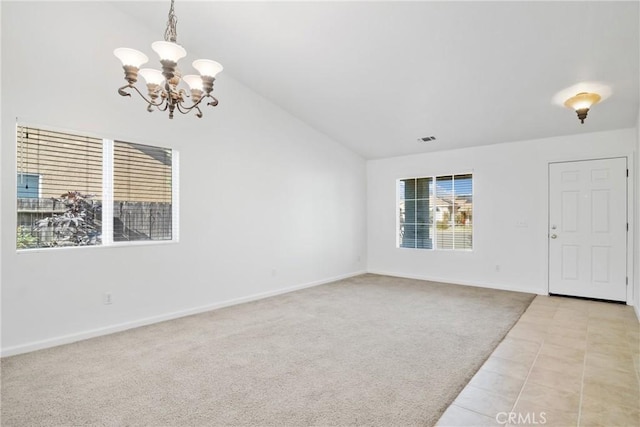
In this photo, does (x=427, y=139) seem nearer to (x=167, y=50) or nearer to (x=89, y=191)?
(x=167, y=50)

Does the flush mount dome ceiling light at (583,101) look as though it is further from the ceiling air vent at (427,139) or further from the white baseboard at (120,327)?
the white baseboard at (120,327)

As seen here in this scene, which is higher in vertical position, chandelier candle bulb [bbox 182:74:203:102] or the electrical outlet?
chandelier candle bulb [bbox 182:74:203:102]

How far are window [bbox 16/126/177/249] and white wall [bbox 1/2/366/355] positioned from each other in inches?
4.5

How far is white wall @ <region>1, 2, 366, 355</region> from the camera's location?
302 centimetres

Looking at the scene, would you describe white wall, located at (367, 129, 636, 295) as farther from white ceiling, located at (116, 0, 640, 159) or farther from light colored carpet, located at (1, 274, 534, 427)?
light colored carpet, located at (1, 274, 534, 427)

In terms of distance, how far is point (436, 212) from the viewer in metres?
6.30

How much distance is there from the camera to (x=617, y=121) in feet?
14.4

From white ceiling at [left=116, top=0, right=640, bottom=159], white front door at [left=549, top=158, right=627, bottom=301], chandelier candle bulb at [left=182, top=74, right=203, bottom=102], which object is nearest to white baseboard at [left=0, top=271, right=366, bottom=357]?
chandelier candle bulb at [left=182, top=74, right=203, bottom=102]

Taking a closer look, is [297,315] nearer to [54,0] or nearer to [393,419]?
[393,419]

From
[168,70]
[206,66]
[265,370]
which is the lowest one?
[265,370]

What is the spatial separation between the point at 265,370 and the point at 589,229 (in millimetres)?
4886

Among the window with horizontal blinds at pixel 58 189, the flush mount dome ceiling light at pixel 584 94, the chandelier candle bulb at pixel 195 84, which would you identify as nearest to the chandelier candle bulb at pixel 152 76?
the chandelier candle bulb at pixel 195 84

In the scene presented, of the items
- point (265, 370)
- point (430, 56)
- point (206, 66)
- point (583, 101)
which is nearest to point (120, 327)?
point (265, 370)

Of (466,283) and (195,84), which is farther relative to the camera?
(466,283)
